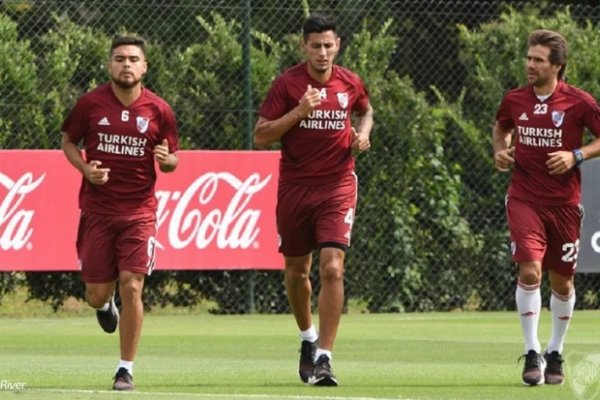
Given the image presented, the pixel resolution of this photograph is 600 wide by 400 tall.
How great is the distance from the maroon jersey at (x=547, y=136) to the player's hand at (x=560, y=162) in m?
0.13

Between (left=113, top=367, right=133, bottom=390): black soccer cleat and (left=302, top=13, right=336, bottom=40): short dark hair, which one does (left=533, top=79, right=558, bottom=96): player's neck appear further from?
(left=113, top=367, right=133, bottom=390): black soccer cleat

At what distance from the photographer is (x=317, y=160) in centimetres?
1116

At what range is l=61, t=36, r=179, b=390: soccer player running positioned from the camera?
1055 cm

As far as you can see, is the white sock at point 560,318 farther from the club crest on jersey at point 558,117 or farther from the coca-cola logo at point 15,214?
the coca-cola logo at point 15,214

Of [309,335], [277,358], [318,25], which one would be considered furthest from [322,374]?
[277,358]

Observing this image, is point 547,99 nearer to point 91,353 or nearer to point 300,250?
point 300,250

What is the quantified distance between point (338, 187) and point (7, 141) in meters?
8.13

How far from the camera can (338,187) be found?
36.8 ft

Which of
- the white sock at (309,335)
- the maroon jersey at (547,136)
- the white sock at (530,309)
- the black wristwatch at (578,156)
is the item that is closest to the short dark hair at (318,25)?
the maroon jersey at (547,136)

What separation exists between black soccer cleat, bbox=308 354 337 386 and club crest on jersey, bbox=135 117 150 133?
1660mm

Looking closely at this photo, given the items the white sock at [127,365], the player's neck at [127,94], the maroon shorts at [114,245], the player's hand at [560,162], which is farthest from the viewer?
the player's hand at [560,162]

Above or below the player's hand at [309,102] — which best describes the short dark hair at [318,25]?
above

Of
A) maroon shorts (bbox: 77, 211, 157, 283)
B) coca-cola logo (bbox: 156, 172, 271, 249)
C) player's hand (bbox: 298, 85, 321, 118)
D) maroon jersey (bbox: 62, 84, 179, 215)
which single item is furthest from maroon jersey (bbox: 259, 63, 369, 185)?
coca-cola logo (bbox: 156, 172, 271, 249)

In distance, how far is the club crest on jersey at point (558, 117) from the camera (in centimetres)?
1099
